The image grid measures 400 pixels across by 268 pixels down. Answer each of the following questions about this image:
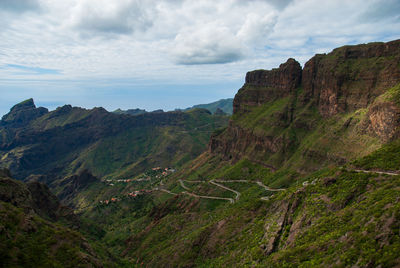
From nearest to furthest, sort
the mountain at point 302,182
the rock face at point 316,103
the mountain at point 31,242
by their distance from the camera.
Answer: the mountain at point 302,182, the mountain at point 31,242, the rock face at point 316,103

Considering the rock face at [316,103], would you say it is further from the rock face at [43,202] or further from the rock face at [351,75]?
the rock face at [43,202]

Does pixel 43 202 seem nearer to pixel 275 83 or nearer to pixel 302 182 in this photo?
pixel 302 182

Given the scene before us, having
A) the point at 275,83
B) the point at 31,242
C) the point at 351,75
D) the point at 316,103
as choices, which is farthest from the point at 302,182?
the point at 275,83

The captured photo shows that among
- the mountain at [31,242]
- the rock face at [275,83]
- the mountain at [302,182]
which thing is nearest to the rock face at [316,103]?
the rock face at [275,83]

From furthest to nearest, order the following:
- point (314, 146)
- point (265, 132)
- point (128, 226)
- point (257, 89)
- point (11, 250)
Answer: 1. point (257, 89)
2. point (265, 132)
3. point (128, 226)
4. point (314, 146)
5. point (11, 250)

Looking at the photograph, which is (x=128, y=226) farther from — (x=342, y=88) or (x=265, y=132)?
(x=342, y=88)

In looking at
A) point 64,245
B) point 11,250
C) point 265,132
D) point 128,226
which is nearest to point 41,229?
point 64,245
